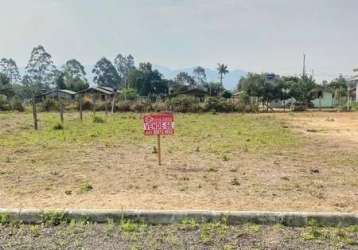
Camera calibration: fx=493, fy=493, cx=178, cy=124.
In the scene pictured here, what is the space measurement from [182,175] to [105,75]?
104375mm

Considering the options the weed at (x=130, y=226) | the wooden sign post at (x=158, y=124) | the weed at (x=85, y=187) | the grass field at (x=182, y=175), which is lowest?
the grass field at (x=182, y=175)


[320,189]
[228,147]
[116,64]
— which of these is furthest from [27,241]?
[116,64]

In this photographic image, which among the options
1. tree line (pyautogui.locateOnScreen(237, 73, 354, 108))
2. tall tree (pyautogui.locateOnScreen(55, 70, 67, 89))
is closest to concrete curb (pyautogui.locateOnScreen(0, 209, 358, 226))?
tree line (pyautogui.locateOnScreen(237, 73, 354, 108))

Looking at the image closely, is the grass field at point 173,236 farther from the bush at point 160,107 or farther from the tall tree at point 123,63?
the tall tree at point 123,63

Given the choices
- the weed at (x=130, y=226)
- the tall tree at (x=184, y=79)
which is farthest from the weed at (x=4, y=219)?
the tall tree at (x=184, y=79)

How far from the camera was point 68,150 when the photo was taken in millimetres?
11625

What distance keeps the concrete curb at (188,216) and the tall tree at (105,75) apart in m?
106

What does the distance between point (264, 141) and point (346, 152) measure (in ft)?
9.49

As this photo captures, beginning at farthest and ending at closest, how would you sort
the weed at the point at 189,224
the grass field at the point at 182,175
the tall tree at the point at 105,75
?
the tall tree at the point at 105,75 < the grass field at the point at 182,175 < the weed at the point at 189,224

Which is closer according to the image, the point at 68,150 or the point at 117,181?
the point at 117,181

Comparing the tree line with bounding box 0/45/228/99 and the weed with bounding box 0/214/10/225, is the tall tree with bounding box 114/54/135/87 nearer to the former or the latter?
the tree line with bounding box 0/45/228/99

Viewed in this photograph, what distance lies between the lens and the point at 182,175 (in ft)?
26.5

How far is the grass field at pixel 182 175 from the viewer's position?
6039 millimetres

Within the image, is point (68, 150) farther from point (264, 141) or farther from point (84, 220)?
point (84, 220)
